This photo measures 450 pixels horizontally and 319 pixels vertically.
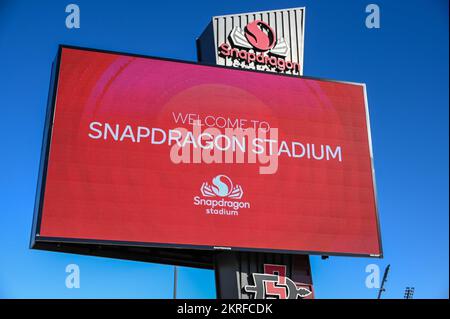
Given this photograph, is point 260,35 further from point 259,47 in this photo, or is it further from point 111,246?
point 111,246

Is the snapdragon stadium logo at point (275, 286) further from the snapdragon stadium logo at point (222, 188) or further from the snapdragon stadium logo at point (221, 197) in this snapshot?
the snapdragon stadium logo at point (222, 188)

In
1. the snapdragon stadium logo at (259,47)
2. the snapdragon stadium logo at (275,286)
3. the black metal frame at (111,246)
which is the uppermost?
the snapdragon stadium logo at (259,47)

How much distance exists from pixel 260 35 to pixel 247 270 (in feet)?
22.5

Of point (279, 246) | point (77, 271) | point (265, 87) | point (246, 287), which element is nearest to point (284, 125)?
point (265, 87)

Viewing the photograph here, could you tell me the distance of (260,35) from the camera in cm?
1770

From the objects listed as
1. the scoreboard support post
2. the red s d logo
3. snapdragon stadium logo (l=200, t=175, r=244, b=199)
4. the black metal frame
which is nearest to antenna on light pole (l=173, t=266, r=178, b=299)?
the black metal frame

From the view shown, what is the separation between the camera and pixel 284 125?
15.7 m

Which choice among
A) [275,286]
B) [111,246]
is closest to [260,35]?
[275,286]

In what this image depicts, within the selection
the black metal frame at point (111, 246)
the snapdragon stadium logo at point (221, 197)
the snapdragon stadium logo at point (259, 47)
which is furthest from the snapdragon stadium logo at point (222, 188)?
the snapdragon stadium logo at point (259, 47)

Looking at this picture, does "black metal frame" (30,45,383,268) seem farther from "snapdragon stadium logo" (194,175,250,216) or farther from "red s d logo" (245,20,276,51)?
"red s d logo" (245,20,276,51)

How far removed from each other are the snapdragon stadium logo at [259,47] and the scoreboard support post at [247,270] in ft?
18.1

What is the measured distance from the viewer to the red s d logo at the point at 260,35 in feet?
57.6

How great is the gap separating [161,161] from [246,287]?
3.48 m

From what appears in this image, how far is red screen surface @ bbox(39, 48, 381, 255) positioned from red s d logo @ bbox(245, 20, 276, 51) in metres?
1.64
